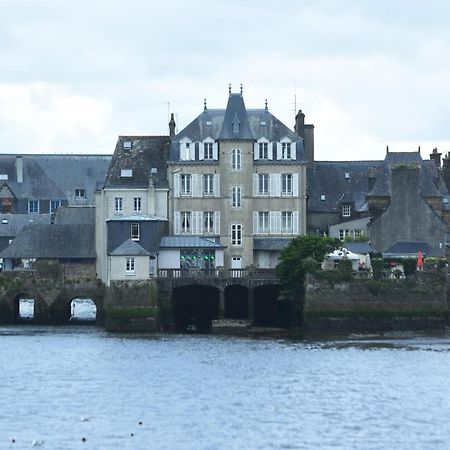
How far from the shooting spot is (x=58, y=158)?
165 meters

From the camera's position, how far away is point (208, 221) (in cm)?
12675

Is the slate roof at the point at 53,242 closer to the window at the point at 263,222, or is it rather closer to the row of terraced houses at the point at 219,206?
the row of terraced houses at the point at 219,206

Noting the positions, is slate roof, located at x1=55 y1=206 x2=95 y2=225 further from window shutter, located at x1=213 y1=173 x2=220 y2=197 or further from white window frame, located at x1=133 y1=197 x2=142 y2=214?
window shutter, located at x1=213 y1=173 x2=220 y2=197

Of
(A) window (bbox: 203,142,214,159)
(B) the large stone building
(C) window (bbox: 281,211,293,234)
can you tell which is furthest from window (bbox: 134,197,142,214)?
(C) window (bbox: 281,211,293,234)

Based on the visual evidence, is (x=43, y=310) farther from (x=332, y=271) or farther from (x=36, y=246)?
(x=332, y=271)

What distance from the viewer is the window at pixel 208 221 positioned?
12656 cm

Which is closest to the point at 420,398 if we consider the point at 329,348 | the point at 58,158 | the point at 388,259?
the point at 329,348

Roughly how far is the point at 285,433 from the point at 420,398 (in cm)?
1061

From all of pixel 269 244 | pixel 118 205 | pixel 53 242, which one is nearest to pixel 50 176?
pixel 53 242

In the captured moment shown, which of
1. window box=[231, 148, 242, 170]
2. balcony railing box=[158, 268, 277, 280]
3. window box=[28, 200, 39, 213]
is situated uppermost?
window box=[231, 148, 242, 170]

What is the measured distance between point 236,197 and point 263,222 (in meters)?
2.68

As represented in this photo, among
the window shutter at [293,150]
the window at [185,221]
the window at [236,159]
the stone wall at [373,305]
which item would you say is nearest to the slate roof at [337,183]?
the window shutter at [293,150]

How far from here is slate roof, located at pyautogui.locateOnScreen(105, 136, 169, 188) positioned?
126125 millimetres

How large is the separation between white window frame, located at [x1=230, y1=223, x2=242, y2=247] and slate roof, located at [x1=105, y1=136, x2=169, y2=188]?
18.4ft
